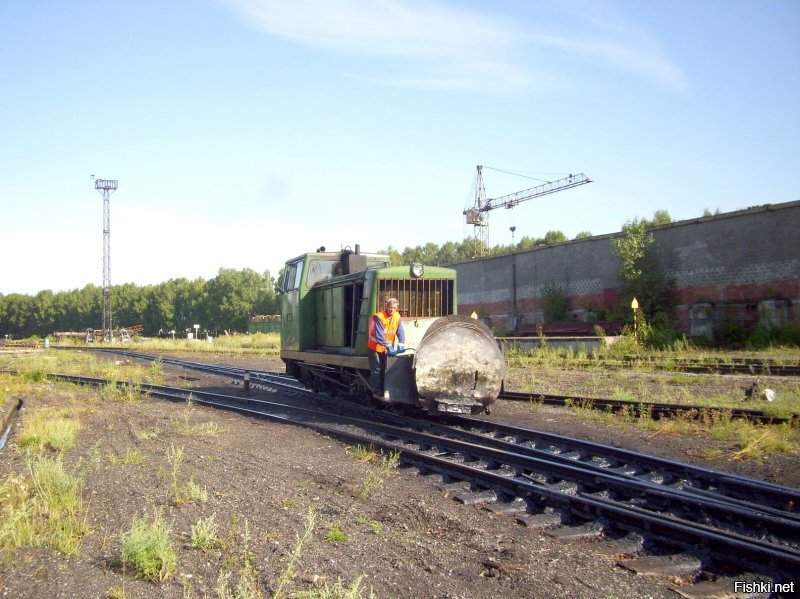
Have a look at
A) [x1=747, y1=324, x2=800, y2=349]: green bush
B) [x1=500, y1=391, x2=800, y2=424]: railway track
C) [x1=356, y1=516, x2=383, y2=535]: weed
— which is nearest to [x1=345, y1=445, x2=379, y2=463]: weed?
[x1=356, y1=516, x2=383, y2=535]: weed

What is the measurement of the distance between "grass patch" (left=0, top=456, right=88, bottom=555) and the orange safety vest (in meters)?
4.55

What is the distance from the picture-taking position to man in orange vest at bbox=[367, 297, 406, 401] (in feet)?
32.4

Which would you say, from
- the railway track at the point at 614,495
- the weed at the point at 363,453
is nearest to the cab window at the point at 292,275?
the railway track at the point at 614,495

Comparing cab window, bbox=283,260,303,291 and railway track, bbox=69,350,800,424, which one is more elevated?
cab window, bbox=283,260,303,291

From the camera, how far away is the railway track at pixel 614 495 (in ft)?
15.1

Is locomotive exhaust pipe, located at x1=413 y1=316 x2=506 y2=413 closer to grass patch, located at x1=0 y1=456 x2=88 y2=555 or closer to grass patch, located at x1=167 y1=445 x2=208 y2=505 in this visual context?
grass patch, located at x1=167 y1=445 x2=208 y2=505

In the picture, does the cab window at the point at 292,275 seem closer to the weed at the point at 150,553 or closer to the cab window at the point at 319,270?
the cab window at the point at 319,270

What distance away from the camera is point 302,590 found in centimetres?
414

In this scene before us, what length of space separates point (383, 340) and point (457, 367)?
1192 mm

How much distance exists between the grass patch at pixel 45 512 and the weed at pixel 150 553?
23.7 inches

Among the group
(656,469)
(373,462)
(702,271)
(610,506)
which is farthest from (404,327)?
(702,271)

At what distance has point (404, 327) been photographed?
10.5m

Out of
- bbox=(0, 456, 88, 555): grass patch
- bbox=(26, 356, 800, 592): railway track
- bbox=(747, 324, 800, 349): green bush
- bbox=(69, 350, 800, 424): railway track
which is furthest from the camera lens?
bbox=(747, 324, 800, 349): green bush

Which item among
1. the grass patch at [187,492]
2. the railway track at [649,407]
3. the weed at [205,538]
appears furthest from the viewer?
the railway track at [649,407]
